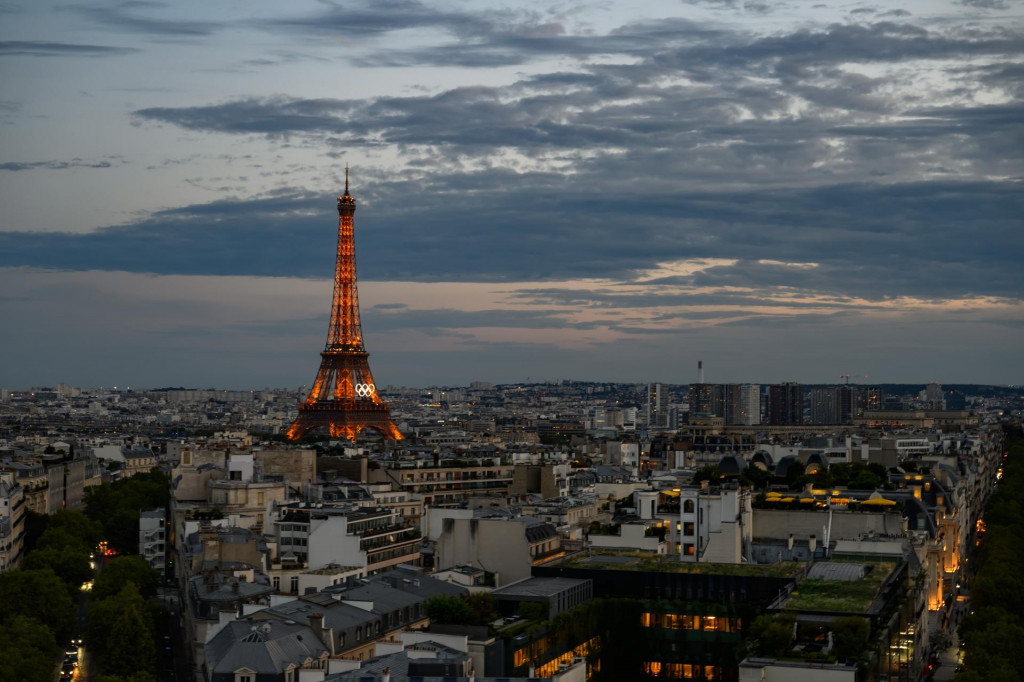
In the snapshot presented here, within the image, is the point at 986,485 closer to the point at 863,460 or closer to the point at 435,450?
the point at 863,460

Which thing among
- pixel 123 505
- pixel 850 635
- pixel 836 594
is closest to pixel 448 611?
pixel 850 635

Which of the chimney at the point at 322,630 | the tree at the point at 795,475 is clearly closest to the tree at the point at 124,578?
the chimney at the point at 322,630

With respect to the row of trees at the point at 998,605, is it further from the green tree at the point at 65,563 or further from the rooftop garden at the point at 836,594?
the green tree at the point at 65,563

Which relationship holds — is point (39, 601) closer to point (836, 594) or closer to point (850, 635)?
point (836, 594)

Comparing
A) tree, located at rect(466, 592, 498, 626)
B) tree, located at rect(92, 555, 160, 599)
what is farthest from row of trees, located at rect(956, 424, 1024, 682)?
tree, located at rect(92, 555, 160, 599)

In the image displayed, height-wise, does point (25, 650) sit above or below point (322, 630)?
below

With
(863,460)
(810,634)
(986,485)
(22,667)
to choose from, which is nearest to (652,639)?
(810,634)

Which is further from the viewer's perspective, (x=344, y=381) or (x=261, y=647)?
(x=344, y=381)

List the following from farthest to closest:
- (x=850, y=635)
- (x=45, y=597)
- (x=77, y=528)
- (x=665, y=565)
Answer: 1. (x=77, y=528)
2. (x=45, y=597)
3. (x=665, y=565)
4. (x=850, y=635)
